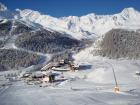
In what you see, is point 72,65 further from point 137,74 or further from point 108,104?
point 108,104

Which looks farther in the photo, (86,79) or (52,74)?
(52,74)

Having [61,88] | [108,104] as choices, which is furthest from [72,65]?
[108,104]

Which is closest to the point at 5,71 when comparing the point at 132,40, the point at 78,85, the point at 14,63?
the point at 14,63

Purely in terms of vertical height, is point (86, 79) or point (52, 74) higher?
point (52, 74)

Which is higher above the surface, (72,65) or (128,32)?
(128,32)

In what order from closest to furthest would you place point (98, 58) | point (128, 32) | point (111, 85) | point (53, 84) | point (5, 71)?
point (111, 85) → point (53, 84) → point (98, 58) → point (5, 71) → point (128, 32)

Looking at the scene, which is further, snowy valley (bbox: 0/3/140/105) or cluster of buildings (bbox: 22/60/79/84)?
cluster of buildings (bbox: 22/60/79/84)

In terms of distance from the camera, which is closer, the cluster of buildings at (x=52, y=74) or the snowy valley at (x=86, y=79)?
the snowy valley at (x=86, y=79)

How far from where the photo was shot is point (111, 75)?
399 ft

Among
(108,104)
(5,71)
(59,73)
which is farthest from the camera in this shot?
(5,71)

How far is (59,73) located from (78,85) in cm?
3124

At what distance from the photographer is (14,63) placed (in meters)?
196

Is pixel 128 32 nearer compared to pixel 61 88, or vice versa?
pixel 61 88

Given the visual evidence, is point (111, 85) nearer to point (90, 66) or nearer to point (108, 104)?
point (108, 104)
